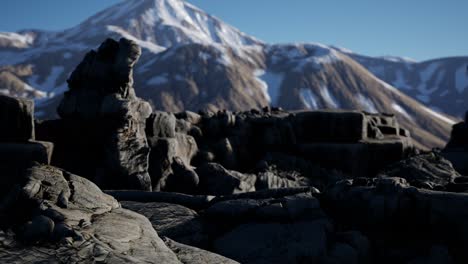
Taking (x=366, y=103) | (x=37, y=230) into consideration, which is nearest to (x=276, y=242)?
(x=37, y=230)

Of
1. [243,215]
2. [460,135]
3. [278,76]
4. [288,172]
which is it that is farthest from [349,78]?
[243,215]

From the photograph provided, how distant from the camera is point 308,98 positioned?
140 metres

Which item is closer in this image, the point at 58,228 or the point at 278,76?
the point at 58,228

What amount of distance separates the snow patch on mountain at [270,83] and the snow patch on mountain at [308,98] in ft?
24.5

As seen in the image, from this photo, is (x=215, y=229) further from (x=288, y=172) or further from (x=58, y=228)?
(x=288, y=172)

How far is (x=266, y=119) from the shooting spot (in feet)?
80.7

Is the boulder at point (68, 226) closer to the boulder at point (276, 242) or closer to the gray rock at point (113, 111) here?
the boulder at point (276, 242)

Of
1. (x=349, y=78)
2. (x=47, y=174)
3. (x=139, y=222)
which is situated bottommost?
(x=349, y=78)

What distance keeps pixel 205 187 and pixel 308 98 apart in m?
125

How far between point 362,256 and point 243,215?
8.57 ft

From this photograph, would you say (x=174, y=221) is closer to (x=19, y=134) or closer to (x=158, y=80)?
(x=19, y=134)

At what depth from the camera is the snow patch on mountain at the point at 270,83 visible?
14162 centimetres

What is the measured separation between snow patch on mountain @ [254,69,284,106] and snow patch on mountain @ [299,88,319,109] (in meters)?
7.46

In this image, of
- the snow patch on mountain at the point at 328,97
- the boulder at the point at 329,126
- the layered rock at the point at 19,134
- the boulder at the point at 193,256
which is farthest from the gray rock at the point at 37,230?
the snow patch on mountain at the point at 328,97
